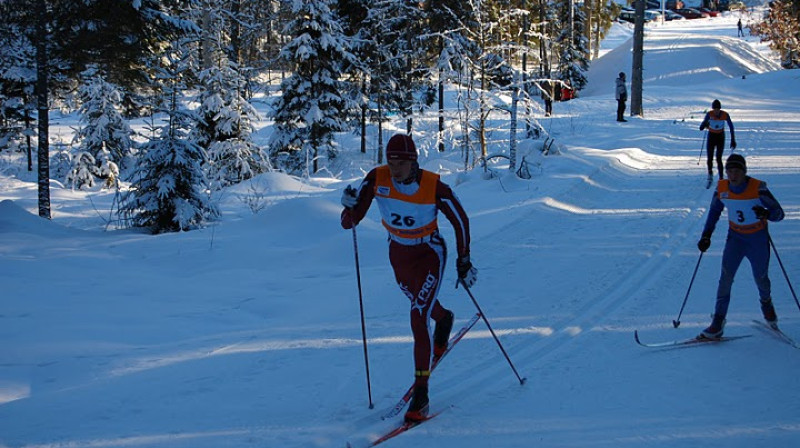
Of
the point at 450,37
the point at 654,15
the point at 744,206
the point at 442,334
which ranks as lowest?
the point at 442,334

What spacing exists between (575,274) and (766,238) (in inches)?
103

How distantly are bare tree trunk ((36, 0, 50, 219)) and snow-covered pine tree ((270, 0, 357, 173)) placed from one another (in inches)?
483

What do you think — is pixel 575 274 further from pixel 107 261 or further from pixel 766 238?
pixel 107 261

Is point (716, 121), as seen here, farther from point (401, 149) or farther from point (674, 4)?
point (674, 4)

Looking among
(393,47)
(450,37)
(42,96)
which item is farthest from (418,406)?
(393,47)

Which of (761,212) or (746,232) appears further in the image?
(746,232)

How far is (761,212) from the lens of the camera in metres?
6.00

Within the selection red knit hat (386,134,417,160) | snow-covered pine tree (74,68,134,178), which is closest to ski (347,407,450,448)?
red knit hat (386,134,417,160)

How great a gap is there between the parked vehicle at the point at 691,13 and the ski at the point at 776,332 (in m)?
102

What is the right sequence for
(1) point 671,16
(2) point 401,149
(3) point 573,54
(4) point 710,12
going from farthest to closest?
(4) point 710,12 → (1) point 671,16 → (3) point 573,54 → (2) point 401,149

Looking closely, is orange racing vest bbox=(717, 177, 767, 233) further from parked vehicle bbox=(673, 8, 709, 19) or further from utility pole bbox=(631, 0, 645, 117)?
parked vehicle bbox=(673, 8, 709, 19)

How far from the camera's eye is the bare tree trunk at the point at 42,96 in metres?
14.0

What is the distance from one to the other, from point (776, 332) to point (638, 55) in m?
25.0

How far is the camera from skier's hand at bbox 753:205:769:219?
5988 mm
